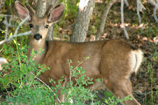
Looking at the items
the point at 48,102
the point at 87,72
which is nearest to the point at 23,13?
the point at 87,72

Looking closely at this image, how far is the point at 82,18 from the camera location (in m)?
6.10

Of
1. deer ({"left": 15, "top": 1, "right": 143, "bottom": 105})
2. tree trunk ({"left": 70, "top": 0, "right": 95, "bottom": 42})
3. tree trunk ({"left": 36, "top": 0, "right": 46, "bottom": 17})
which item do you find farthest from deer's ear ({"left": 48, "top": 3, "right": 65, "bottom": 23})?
tree trunk ({"left": 70, "top": 0, "right": 95, "bottom": 42})

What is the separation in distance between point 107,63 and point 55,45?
1.23 metres

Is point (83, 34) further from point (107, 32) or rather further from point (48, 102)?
point (48, 102)

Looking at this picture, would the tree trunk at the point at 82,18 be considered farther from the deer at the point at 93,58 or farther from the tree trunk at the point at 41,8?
the tree trunk at the point at 41,8

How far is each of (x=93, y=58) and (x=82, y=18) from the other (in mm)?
1271

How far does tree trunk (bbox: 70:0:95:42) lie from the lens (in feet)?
19.7

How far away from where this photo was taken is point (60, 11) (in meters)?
5.84

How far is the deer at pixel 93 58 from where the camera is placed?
4.99 metres

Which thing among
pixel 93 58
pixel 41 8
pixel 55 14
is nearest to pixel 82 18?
pixel 55 14

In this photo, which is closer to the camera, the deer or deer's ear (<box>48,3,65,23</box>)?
the deer

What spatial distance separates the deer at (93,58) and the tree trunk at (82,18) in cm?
52

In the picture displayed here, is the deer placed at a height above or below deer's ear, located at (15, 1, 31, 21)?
below

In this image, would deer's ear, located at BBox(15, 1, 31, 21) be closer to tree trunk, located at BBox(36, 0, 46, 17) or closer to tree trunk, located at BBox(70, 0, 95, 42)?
tree trunk, located at BBox(36, 0, 46, 17)
